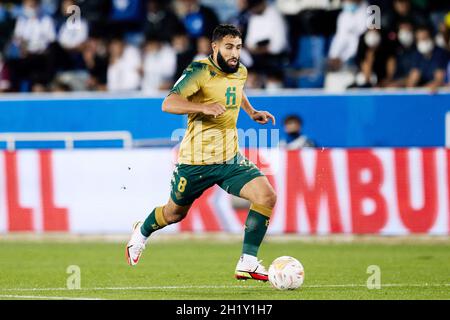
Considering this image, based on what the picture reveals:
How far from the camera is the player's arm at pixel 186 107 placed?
10328 millimetres

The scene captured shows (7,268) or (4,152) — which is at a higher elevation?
(4,152)

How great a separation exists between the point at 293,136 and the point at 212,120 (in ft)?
22.0

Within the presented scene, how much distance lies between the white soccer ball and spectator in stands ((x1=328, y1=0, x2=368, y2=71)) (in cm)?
954

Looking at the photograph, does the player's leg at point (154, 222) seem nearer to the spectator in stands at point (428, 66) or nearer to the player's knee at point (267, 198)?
the player's knee at point (267, 198)

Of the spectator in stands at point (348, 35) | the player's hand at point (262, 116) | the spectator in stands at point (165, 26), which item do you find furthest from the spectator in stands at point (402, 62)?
the player's hand at point (262, 116)

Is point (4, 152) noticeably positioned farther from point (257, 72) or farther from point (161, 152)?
point (257, 72)

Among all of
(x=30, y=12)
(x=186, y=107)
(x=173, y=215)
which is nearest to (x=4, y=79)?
(x=30, y=12)

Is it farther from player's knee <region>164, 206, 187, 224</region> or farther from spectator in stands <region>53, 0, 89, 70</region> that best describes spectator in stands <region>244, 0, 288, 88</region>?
player's knee <region>164, 206, 187, 224</region>

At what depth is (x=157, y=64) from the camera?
2070cm

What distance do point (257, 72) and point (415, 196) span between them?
4.70m

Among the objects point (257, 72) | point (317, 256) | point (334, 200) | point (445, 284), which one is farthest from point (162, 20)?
point (445, 284)

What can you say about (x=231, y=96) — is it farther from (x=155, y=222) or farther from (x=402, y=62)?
(x=402, y=62)
